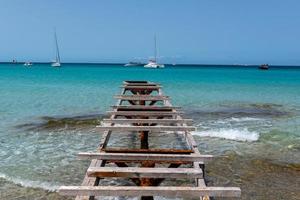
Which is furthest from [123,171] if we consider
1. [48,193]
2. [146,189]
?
[48,193]

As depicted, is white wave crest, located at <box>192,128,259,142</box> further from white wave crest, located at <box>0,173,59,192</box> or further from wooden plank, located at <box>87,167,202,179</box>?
wooden plank, located at <box>87,167,202,179</box>

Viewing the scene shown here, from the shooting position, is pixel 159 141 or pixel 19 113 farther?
pixel 19 113

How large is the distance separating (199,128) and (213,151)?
4.10 meters

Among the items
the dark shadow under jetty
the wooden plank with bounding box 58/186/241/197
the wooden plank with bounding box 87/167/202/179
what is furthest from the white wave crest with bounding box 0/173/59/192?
the dark shadow under jetty

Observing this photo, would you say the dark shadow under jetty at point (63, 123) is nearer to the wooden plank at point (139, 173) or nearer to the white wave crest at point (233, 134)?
the white wave crest at point (233, 134)

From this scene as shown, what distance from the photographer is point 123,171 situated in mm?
5180

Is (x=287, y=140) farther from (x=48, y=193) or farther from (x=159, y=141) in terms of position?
(x=48, y=193)

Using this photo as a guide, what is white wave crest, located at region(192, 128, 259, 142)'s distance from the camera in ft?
45.0

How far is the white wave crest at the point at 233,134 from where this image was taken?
45.0 ft

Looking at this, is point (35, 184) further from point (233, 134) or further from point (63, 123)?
point (63, 123)

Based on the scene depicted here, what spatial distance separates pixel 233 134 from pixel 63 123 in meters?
7.83

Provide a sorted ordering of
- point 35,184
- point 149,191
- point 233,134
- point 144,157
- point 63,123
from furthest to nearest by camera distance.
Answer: point 63,123, point 233,134, point 35,184, point 144,157, point 149,191

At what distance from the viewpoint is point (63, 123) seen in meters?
16.9

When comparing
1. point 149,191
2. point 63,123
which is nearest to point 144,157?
point 149,191
